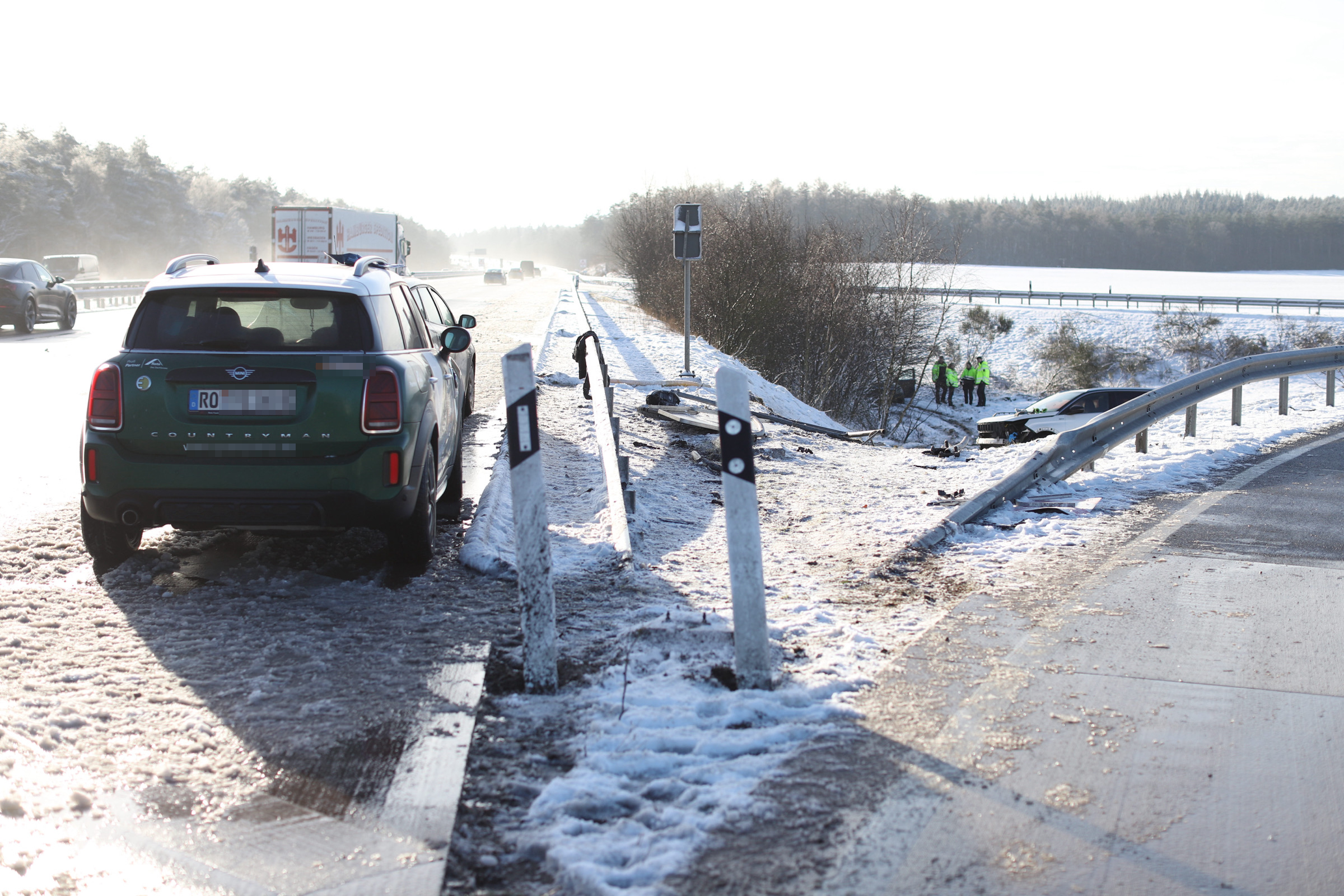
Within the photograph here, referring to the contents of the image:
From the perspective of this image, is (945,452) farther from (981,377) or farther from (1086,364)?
(1086,364)

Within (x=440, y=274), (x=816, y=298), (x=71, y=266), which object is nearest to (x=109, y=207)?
(x=440, y=274)

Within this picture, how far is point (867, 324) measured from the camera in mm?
31625

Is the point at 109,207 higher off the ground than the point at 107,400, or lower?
higher

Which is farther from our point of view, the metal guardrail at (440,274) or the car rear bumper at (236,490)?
the metal guardrail at (440,274)

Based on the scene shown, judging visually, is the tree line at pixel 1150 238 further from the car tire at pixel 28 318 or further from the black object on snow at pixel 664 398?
the black object on snow at pixel 664 398

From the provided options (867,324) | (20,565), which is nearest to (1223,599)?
(20,565)

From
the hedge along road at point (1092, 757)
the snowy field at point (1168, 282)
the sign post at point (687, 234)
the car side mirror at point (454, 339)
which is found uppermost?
the snowy field at point (1168, 282)

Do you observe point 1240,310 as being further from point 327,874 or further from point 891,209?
point 327,874

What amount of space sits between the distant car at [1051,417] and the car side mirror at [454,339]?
8354 millimetres

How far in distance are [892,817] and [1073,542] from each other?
167 inches

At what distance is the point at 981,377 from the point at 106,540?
1420 inches

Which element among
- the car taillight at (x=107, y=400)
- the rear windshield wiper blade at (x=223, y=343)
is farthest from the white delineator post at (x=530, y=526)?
the car taillight at (x=107, y=400)

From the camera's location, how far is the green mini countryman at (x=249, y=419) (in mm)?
5348

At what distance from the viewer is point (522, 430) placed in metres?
4.14
